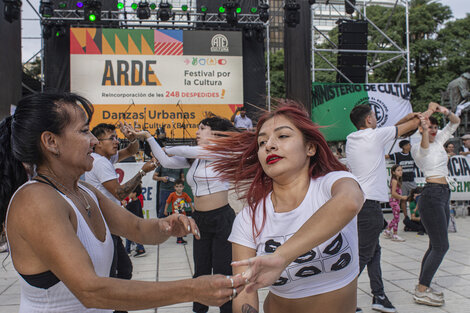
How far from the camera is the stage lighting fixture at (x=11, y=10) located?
36.2 ft

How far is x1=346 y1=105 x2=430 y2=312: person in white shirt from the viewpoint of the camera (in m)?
4.19

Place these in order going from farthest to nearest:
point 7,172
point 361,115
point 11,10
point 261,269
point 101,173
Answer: point 11,10
point 361,115
point 101,173
point 7,172
point 261,269

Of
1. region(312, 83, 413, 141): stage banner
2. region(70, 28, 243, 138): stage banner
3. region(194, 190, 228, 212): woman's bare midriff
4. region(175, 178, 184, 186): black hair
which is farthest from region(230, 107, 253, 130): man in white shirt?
region(194, 190, 228, 212): woman's bare midriff

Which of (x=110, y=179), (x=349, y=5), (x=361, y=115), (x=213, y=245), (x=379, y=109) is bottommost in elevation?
(x=213, y=245)

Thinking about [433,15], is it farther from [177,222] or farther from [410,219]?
[177,222]

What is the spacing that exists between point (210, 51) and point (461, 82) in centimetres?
1028

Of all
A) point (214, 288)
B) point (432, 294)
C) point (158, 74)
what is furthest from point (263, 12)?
point (214, 288)

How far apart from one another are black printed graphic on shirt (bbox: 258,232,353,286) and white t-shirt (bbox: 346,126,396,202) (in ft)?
7.62

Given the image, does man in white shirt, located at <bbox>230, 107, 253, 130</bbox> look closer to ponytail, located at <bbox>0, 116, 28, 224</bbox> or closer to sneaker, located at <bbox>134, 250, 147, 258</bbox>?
sneaker, located at <bbox>134, 250, 147, 258</bbox>

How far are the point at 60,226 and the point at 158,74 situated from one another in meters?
14.3

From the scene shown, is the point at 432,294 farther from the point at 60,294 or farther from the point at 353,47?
the point at 353,47

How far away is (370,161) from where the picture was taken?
444 cm

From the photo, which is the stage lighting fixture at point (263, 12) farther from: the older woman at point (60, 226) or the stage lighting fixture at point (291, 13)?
the older woman at point (60, 226)

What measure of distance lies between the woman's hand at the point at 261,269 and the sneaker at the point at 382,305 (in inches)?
131
